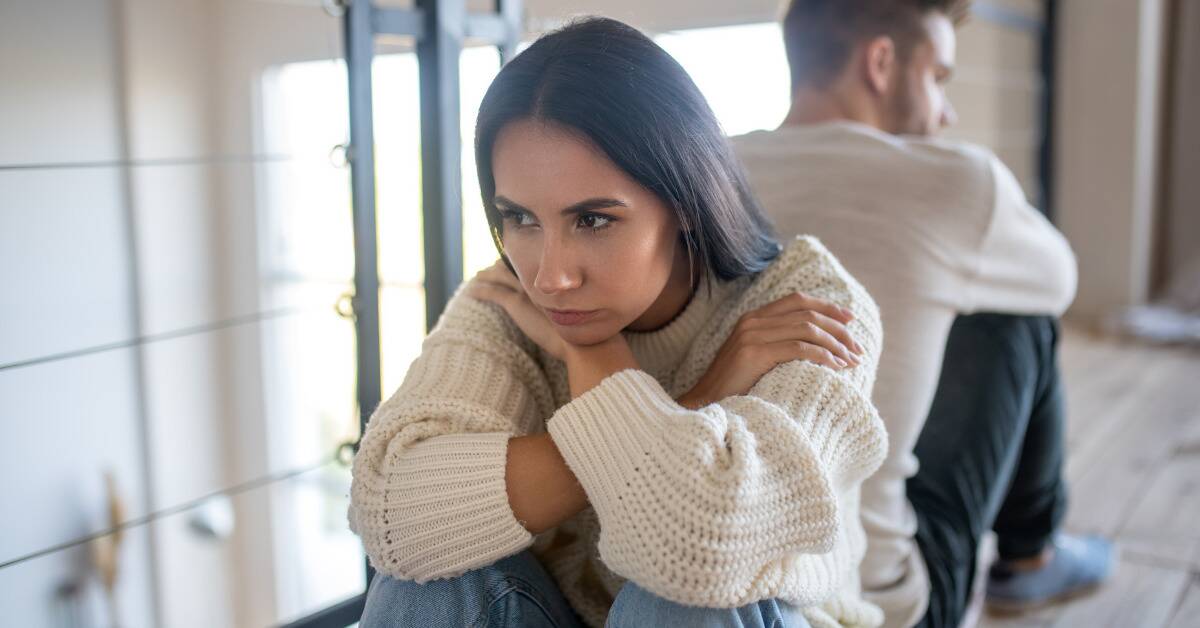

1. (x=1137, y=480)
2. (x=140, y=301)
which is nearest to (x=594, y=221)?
(x=140, y=301)

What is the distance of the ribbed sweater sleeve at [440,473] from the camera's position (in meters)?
0.86

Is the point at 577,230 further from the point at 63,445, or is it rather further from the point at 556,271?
the point at 63,445

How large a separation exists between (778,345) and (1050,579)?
88 cm

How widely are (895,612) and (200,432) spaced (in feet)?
5.25

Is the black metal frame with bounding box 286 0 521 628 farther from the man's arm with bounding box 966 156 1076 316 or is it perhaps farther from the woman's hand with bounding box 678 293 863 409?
the man's arm with bounding box 966 156 1076 316

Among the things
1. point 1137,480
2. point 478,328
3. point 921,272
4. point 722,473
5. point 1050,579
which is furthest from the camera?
point 1137,480

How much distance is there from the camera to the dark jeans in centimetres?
122

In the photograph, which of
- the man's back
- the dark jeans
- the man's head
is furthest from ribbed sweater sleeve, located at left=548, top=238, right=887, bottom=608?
the man's head

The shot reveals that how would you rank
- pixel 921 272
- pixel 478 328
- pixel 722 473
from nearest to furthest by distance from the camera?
pixel 722 473 < pixel 478 328 < pixel 921 272

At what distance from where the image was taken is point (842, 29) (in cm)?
141

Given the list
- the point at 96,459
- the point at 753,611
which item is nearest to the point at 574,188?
the point at 753,611

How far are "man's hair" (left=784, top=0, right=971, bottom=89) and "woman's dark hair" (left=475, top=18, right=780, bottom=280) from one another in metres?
0.54

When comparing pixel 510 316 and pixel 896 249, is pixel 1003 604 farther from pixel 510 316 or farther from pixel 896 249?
pixel 510 316

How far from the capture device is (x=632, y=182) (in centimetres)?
88
